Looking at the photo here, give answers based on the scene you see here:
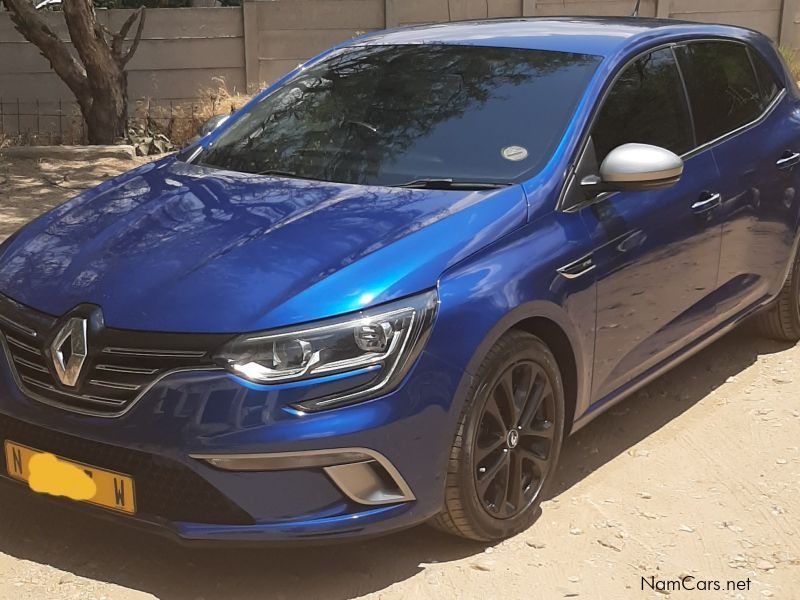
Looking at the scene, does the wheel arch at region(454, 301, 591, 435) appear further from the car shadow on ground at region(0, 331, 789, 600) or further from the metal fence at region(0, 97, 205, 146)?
the metal fence at region(0, 97, 205, 146)

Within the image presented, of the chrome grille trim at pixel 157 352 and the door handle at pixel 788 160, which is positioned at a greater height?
the door handle at pixel 788 160

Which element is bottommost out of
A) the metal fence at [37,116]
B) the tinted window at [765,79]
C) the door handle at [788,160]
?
the metal fence at [37,116]

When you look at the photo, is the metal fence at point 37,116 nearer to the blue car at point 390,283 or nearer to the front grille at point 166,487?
the blue car at point 390,283

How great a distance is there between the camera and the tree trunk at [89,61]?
1066cm

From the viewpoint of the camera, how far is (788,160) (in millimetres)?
5449

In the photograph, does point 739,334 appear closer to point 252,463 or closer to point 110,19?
point 252,463

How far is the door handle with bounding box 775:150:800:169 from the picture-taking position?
5.38 m

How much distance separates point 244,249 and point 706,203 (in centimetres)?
207

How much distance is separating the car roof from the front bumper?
1806 millimetres

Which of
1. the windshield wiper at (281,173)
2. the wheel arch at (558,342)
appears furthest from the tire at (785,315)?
the windshield wiper at (281,173)

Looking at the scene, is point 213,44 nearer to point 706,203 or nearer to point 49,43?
point 49,43

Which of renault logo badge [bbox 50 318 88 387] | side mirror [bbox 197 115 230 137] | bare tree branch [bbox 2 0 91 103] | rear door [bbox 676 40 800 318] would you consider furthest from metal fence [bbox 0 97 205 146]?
renault logo badge [bbox 50 318 88 387]

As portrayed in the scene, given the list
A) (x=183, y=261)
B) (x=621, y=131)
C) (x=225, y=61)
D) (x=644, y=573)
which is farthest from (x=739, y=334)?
(x=225, y=61)

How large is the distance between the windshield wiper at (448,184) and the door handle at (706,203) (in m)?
1.06
